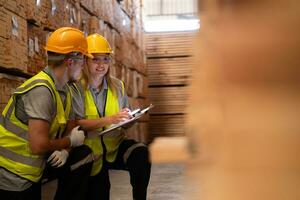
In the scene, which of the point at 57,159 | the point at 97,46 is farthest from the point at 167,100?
the point at 57,159

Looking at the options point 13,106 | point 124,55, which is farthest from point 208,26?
→ point 124,55

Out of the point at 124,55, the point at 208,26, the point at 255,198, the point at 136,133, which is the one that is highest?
the point at 124,55

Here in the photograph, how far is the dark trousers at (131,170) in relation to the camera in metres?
3.67

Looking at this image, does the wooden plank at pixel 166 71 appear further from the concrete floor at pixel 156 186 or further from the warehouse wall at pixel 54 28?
the concrete floor at pixel 156 186

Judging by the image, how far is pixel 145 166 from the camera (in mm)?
3676

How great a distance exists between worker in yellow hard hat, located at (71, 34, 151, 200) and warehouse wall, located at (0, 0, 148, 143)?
1.91 feet

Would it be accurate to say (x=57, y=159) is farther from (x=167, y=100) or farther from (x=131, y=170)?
(x=167, y=100)

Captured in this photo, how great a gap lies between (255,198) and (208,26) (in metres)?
0.28

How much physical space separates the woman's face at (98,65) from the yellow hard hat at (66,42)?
419 millimetres

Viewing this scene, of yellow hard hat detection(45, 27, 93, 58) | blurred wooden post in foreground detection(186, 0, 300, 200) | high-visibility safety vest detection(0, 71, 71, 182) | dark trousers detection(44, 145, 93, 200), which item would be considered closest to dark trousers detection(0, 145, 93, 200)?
dark trousers detection(44, 145, 93, 200)

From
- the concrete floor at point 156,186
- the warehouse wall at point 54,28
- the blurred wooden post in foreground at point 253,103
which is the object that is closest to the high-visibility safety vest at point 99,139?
the warehouse wall at point 54,28

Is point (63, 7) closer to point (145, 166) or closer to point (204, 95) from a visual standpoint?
point (145, 166)

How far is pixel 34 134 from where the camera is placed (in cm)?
270

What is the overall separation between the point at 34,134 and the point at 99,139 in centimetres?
108
